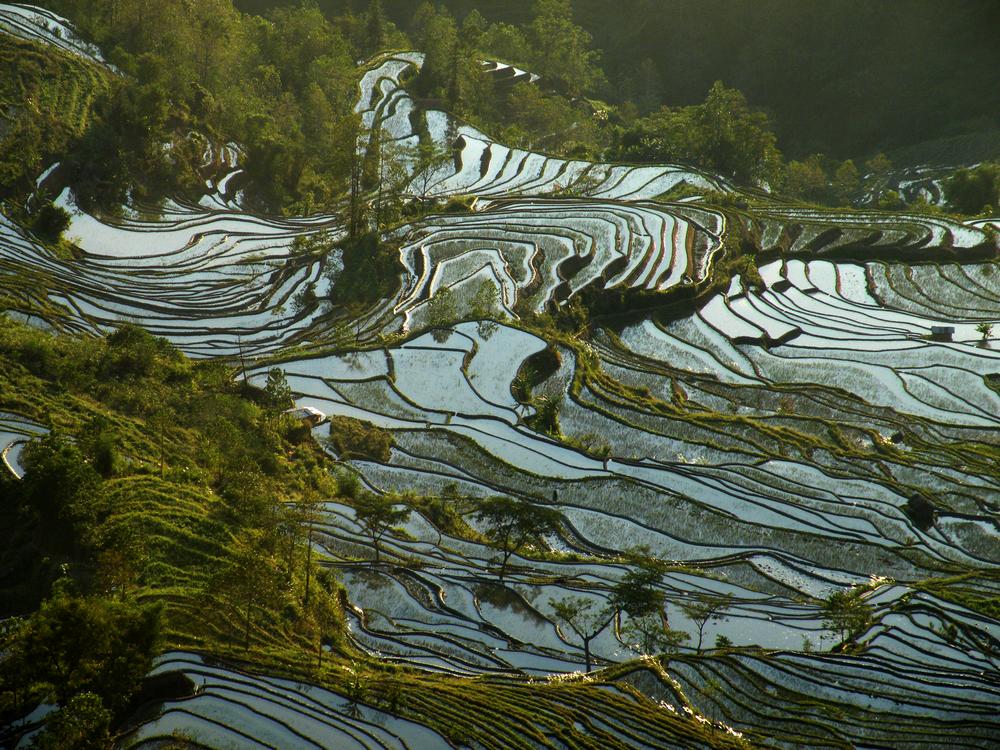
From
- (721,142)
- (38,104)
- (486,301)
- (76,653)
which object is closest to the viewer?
(76,653)

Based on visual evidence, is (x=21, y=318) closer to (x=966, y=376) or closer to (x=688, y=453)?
(x=688, y=453)

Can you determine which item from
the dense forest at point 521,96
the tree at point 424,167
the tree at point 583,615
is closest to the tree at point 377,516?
the tree at point 583,615

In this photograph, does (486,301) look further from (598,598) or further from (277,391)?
(598,598)

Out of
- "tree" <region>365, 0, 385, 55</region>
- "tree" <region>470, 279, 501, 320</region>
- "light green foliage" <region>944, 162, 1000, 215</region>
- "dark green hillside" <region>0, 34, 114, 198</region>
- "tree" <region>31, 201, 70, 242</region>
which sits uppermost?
"tree" <region>365, 0, 385, 55</region>

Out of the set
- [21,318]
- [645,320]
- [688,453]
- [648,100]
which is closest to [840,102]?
[648,100]

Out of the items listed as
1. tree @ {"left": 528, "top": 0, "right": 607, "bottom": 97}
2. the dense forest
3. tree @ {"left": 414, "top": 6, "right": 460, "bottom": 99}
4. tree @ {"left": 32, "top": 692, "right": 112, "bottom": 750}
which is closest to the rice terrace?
tree @ {"left": 32, "top": 692, "right": 112, "bottom": 750}

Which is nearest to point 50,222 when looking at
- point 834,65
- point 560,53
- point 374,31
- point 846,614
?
point 846,614

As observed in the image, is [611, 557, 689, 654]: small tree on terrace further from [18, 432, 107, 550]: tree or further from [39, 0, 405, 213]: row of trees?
[39, 0, 405, 213]: row of trees
